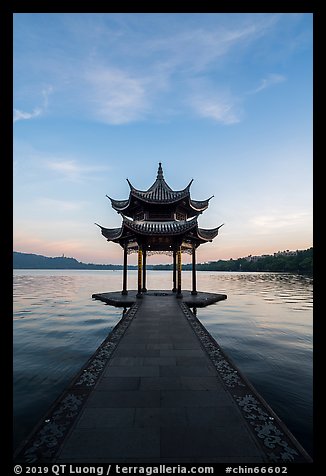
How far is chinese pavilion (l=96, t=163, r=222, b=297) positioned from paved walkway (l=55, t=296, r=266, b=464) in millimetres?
10791

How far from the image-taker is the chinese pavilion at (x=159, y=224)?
1702 centimetres

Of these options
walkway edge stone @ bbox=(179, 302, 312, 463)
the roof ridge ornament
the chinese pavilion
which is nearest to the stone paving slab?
walkway edge stone @ bbox=(179, 302, 312, 463)

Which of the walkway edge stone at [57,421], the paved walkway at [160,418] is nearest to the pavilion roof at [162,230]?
the paved walkway at [160,418]

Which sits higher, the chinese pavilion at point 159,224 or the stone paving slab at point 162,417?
the chinese pavilion at point 159,224

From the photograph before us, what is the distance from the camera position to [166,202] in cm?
1792

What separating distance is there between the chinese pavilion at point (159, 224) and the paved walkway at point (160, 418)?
10.8m

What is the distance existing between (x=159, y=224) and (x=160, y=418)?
14542mm

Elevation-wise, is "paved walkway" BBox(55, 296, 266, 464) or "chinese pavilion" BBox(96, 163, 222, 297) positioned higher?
"chinese pavilion" BBox(96, 163, 222, 297)

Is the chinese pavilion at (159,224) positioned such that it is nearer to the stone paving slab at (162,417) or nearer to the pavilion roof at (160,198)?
the pavilion roof at (160,198)

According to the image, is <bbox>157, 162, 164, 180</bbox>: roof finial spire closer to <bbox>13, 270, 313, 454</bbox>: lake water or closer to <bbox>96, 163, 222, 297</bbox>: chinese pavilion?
<bbox>96, 163, 222, 297</bbox>: chinese pavilion

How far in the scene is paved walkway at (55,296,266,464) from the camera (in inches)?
127

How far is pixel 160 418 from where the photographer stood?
3.99 m
